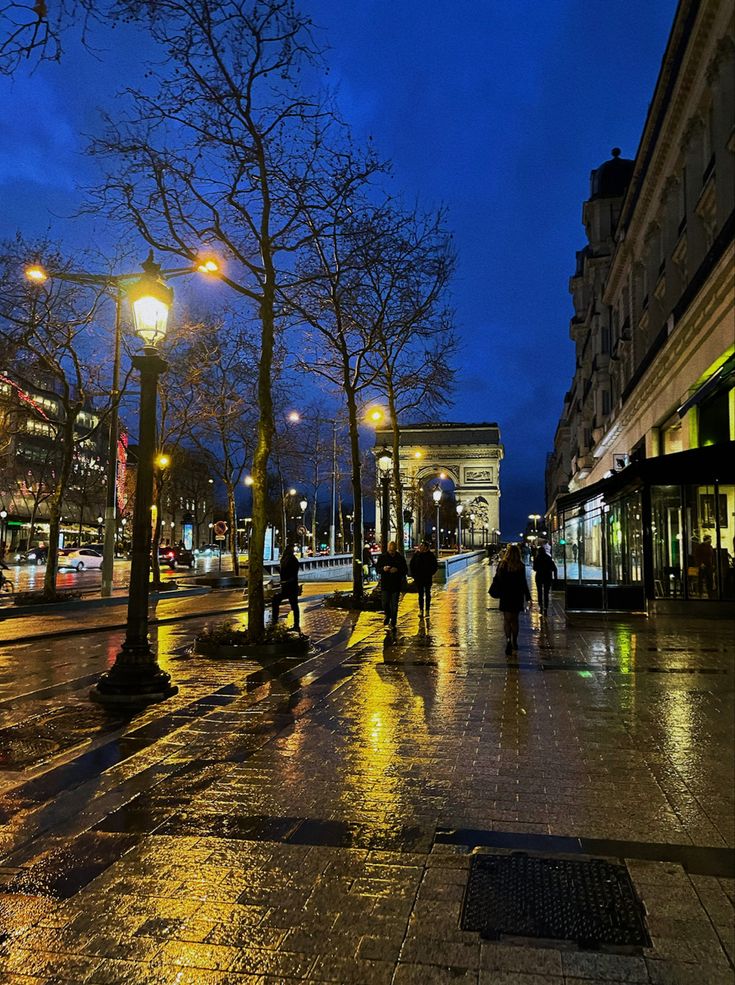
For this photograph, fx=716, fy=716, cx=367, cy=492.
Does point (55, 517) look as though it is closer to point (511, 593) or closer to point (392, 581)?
point (392, 581)

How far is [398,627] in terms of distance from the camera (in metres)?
15.5

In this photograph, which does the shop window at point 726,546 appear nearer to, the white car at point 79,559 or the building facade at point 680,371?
the building facade at point 680,371

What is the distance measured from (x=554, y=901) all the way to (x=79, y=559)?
5670 cm

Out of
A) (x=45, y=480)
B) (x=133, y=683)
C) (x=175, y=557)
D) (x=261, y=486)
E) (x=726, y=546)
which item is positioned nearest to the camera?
(x=133, y=683)

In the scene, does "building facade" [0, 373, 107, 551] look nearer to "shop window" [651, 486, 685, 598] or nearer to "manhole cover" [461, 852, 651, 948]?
"shop window" [651, 486, 685, 598]

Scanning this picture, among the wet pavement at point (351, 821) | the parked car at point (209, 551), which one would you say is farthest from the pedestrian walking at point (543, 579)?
the parked car at point (209, 551)

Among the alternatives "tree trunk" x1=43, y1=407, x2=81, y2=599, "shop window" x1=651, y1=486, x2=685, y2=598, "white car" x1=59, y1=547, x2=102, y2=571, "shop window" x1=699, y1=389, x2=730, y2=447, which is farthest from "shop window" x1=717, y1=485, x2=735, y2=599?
"white car" x1=59, y1=547, x2=102, y2=571

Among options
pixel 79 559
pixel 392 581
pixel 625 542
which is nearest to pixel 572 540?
pixel 625 542

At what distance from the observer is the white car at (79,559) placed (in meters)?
54.3

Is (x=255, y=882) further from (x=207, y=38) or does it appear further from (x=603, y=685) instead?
(x=207, y=38)

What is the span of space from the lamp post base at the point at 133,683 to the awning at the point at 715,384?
1439cm

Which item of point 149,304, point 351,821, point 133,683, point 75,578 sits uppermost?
point 149,304

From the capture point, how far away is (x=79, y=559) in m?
55.2

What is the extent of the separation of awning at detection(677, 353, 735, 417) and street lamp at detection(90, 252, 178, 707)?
13.2 meters
